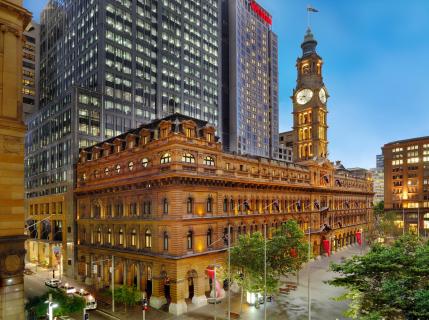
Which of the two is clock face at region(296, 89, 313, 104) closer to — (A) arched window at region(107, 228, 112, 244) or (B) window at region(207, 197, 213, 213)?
(B) window at region(207, 197, 213, 213)

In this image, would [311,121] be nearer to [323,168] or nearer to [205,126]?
[323,168]

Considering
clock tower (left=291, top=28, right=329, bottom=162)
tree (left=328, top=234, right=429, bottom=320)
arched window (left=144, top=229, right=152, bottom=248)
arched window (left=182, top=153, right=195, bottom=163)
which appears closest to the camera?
tree (left=328, top=234, right=429, bottom=320)

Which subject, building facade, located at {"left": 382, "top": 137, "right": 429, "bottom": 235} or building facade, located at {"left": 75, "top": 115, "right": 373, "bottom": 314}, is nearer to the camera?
building facade, located at {"left": 75, "top": 115, "right": 373, "bottom": 314}

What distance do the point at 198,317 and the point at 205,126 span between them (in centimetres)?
2421

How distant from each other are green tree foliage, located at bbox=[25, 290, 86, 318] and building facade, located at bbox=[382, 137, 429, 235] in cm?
13163

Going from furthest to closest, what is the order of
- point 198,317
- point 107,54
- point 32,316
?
1. point 107,54
2. point 198,317
3. point 32,316

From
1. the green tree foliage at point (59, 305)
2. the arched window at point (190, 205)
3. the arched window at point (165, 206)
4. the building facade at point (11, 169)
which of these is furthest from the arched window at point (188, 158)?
the building facade at point (11, 169)

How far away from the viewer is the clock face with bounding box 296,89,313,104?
88.9 meters

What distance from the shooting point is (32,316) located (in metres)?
31.2

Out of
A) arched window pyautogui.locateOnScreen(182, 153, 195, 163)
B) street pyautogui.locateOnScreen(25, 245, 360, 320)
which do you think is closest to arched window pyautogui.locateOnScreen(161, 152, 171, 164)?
arched window pyautogui.locateOnScreen(182, 153, 195, 163)

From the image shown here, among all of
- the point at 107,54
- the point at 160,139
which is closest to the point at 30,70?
the point at 107,54

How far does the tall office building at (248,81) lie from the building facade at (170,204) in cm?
7818

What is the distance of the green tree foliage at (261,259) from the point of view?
127ft

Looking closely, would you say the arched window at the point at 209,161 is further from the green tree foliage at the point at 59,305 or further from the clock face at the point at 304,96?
the clock face at the point at 304,96
